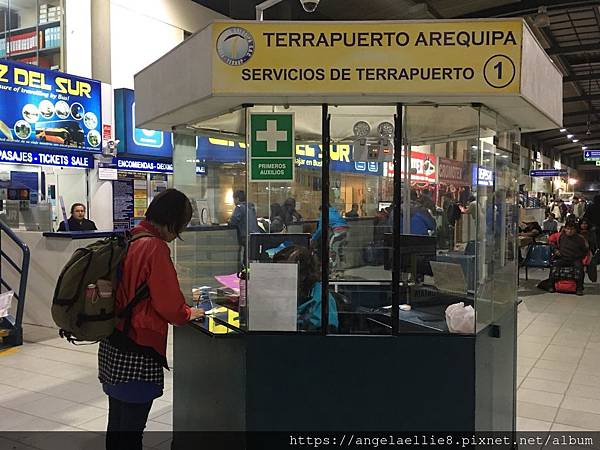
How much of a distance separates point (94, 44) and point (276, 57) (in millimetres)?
6749

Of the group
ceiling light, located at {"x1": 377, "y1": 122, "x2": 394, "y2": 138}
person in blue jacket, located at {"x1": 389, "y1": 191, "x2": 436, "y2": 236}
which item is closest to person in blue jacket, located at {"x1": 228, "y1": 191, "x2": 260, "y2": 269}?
ceiling light, located at {"x1": 377, "y1": 122, "x2": 394, "y2": 138}

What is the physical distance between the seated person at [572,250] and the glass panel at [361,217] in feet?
22.4

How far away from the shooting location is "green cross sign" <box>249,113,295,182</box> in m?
2.64

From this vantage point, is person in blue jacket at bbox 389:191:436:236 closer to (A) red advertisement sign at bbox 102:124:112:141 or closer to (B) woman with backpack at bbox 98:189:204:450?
(B) woman with backpack at bbox 98:189:204:450

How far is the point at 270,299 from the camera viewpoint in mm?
2627

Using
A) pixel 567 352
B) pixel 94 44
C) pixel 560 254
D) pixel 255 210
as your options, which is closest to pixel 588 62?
pixel 560 254

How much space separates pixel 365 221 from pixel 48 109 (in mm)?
5641

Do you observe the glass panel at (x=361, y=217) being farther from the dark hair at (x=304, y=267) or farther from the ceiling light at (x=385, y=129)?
the dark hair at (x=304, y=267)

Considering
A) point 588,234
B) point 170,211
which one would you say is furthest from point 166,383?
point 588,234

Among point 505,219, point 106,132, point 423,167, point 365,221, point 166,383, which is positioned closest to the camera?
point 505,219

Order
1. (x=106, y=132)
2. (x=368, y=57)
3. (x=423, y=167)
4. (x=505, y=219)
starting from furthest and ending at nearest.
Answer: (x=106, y=132) → (x=423, y=167) → (x=505, y=219) → (x=368, y=57)

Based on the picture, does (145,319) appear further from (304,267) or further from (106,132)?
(106,132)

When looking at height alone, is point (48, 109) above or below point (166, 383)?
above

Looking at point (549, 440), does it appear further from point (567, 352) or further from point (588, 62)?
point (588, 62)
